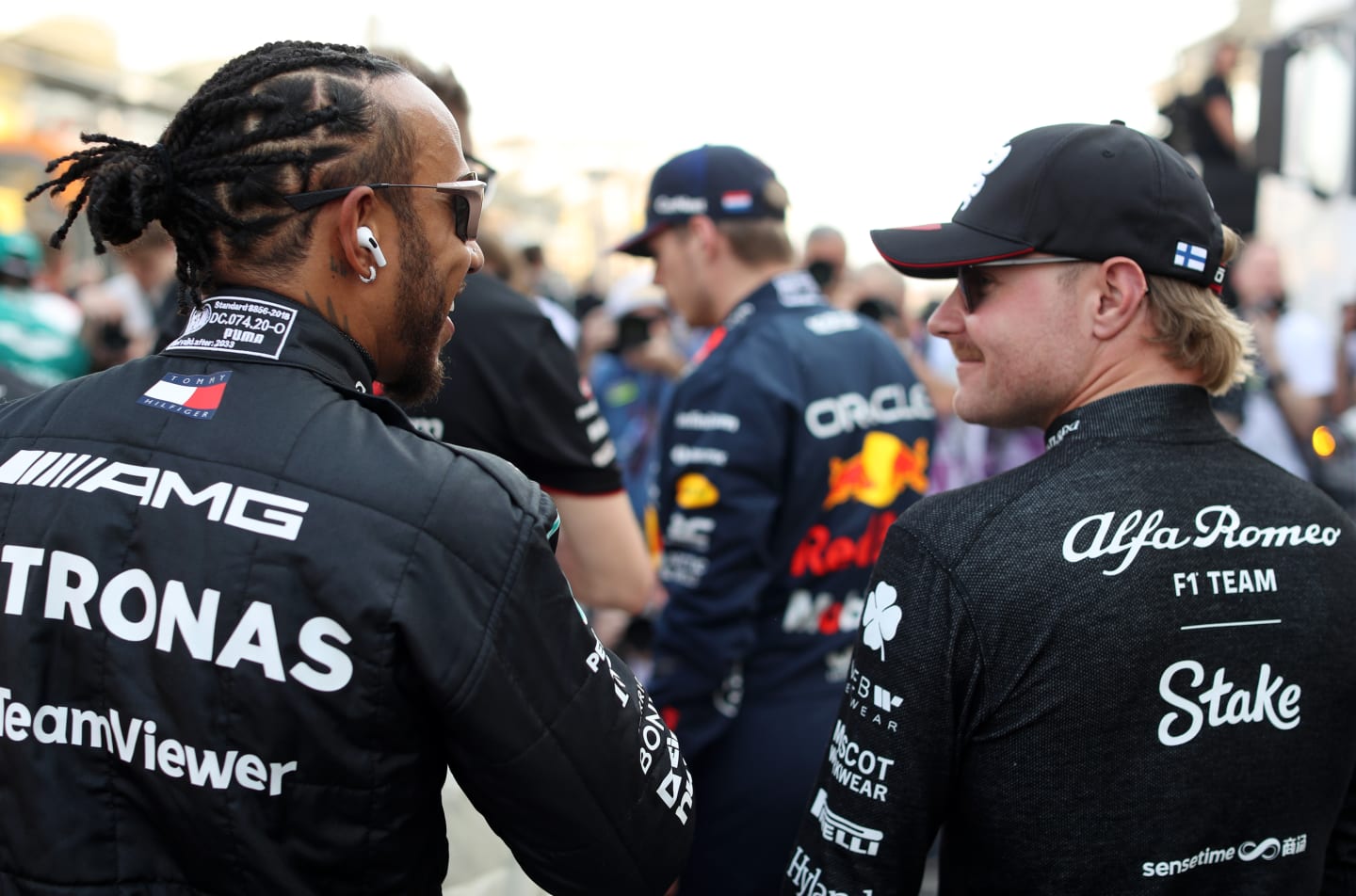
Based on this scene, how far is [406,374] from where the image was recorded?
5.10ft

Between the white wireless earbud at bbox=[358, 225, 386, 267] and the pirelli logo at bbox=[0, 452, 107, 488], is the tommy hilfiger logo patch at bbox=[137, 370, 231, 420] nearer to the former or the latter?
the pirelli logo at bbox=[0, 452, 107, 488]

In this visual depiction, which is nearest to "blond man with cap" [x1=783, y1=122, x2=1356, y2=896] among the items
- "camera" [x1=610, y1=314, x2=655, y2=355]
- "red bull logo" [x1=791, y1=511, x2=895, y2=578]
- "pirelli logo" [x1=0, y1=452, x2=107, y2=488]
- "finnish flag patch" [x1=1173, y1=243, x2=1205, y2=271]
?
"finnish flag patch" [x1=1173, y1=243, x2=1205, y2=271]

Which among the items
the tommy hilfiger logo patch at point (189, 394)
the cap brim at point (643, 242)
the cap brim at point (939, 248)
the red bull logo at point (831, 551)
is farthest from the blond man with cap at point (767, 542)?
the tommy hilfiger logo patch at point (189, 394)

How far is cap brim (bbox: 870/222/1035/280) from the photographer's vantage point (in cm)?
162

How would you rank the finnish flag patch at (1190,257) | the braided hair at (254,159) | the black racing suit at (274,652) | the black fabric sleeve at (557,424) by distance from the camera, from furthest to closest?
the black fabric sleeve at (557,424) → the finnish flag patch at (1190,257) → the braided hair at (254,159) → the black racing suit at (274,652)

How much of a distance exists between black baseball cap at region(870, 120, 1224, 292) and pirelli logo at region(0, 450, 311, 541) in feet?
3.35

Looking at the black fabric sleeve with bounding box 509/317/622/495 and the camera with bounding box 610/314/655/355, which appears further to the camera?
the camera with bounding box 610/314/655/355

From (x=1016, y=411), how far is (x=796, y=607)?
1231 mm

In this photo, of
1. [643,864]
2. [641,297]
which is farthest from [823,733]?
[641,297]

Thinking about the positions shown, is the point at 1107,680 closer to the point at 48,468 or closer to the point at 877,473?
the point at 48,468

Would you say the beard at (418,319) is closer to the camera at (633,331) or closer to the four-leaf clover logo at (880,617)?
the four-leaf clover logo at (880,617)

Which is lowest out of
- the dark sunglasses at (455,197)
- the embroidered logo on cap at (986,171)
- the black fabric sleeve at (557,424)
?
the black fabric sleeve at (557,424)

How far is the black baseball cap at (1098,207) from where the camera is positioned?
1558 millimetres

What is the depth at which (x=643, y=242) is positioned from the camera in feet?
10.8
